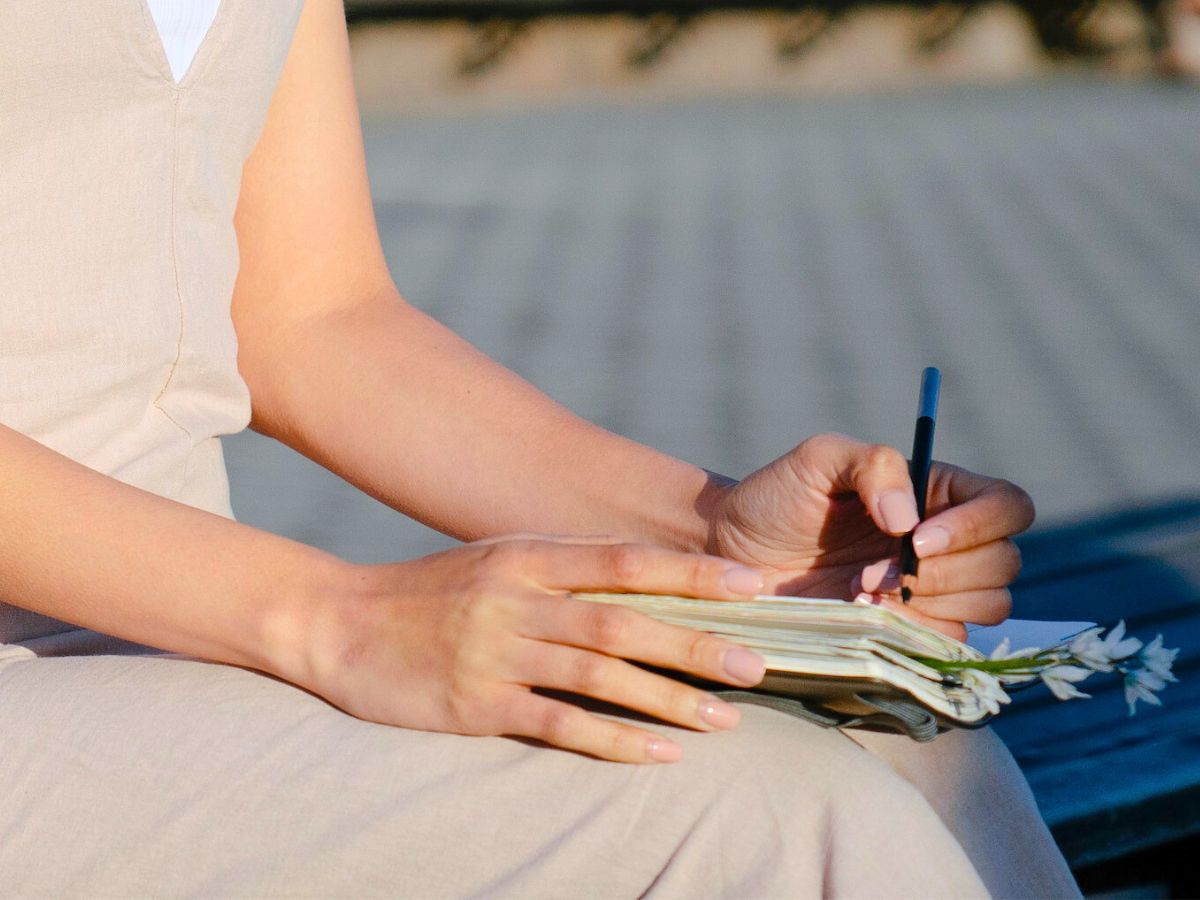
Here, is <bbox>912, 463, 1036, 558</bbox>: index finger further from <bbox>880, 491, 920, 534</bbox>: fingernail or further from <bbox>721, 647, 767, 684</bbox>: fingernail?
<bbox>721, 647, 767, 684</bbox>: fingernail

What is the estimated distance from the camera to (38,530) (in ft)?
4.08

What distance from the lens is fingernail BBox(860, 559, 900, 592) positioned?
1395mm

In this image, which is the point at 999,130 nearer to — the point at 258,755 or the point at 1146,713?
the point at 1146,713

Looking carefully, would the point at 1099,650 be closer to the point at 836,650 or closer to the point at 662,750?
the point at 836,650

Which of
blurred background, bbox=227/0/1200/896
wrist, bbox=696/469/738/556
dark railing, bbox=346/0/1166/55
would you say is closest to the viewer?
wrist, bbox=696/469/738/556

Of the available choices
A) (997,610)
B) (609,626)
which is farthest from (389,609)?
(997,610)

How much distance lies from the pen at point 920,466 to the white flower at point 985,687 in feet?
0.48

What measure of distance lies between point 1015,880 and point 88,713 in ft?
2.22

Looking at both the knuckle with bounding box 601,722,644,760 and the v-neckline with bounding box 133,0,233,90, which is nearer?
the knuckle with bounding box 601,722,644,760

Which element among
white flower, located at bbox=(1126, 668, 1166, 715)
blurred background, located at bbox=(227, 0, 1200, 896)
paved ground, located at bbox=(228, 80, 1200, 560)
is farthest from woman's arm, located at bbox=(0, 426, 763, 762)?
paved ground, located at bbox=(228, 80, 1200, 560)

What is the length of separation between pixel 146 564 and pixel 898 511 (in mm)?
582

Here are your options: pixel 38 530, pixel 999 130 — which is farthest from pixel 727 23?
pixel 38 530

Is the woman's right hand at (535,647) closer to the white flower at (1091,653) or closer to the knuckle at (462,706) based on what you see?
the knuckle at (462,706)

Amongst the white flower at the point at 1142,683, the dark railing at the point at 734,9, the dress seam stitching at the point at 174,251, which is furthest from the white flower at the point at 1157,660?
the dark railing at the point at 734,9
